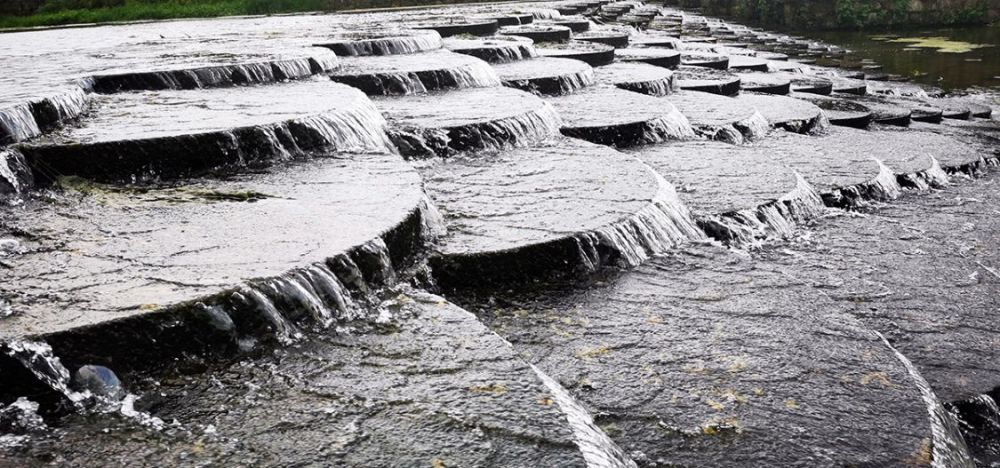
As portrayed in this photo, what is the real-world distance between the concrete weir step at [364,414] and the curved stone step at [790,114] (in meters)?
5.26

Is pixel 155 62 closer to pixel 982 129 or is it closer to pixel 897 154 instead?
pixel 897 154

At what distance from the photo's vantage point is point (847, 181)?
19.1ft

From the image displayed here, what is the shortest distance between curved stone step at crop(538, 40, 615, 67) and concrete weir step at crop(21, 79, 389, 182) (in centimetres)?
420

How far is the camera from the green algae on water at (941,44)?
18.1m

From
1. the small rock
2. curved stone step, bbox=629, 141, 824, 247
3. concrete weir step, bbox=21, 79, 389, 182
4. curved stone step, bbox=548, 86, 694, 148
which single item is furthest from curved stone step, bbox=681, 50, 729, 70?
the small rock

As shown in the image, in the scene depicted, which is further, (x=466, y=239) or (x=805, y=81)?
(x=805, y=81)

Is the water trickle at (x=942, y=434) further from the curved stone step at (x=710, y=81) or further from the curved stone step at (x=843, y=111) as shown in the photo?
the curved stone step at (x=710, y=81)

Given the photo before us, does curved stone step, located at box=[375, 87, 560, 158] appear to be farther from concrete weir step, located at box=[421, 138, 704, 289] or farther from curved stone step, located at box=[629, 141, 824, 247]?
curved stone step, located at box=[629, 141, 824, 247]

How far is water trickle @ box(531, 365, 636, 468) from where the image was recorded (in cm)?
241

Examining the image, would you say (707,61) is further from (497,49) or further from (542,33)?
(497,49)

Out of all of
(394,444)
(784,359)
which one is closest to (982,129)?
(784,359)

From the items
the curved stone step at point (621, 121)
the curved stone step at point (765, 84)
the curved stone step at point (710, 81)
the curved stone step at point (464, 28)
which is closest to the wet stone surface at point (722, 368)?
the curved stone step at point (621, 121)

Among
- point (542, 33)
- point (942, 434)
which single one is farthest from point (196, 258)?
point (542, 33)

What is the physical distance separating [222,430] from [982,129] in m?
8.92
